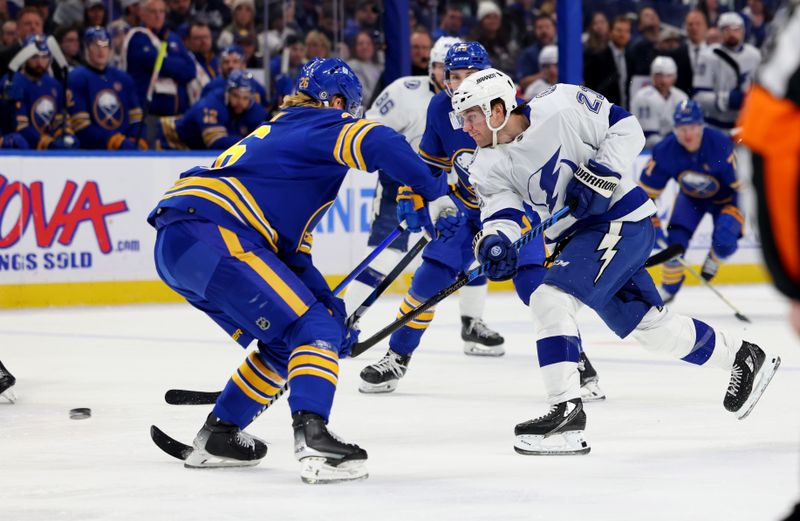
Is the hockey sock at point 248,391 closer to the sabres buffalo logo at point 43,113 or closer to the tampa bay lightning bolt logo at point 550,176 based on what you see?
the tampa bay lightning bolt logo at point 550,176

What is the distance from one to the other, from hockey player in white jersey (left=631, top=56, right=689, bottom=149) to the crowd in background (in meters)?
0.02

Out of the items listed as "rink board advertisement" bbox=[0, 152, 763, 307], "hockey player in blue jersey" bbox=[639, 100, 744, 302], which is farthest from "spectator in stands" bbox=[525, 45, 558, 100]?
"rink board advertisement" bbox=[0, 152, 763, 307]

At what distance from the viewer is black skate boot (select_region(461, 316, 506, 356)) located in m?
5.82

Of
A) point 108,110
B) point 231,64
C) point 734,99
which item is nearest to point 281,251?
point 108,110

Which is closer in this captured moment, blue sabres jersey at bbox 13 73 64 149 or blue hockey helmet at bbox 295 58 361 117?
blue hockey helmet at bbox 295 58 361 117

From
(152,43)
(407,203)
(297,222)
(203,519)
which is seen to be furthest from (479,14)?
(203,519)

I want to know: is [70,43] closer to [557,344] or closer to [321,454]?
[557,344]

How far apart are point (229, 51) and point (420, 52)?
1196 mm

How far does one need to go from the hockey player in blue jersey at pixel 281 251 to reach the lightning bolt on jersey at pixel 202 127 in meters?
4.80

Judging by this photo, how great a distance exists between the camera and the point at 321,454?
9.98 feet

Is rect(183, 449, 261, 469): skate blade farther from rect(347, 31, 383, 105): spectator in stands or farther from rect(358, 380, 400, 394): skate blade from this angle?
rect(347, 31, 383, 105): spectator in stands

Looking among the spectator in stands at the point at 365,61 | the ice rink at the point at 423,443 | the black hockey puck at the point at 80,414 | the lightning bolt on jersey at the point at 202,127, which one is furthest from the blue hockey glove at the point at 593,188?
the spectator in stands at the point at 365,61

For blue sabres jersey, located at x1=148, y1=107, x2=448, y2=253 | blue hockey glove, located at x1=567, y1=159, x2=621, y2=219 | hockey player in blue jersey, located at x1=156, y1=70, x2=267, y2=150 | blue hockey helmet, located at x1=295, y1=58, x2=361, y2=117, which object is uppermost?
blue hockey helmet, located at x1=295, y1=58, x2=361, y2=117

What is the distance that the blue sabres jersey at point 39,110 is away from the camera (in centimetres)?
762
